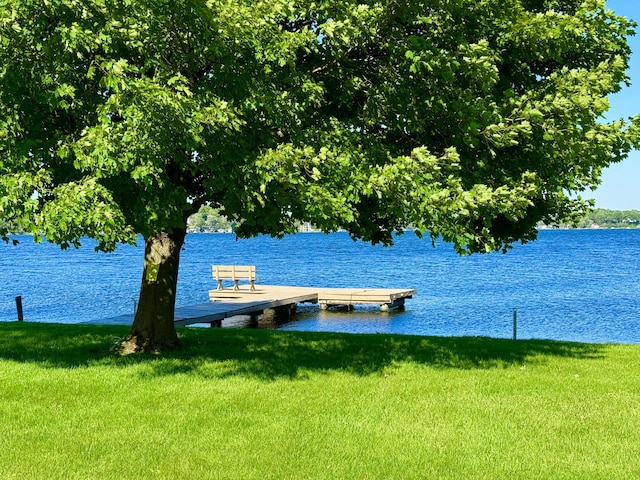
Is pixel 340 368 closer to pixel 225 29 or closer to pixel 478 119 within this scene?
pixel 478 119

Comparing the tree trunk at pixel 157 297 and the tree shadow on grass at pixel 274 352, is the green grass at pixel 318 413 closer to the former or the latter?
the tree shadow on grass at pixel 274 352

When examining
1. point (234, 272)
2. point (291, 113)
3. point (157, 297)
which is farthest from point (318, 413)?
point (234, 272)

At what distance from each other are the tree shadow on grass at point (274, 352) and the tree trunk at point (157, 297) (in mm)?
577

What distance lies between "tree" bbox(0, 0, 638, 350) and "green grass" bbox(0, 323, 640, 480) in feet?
8.99

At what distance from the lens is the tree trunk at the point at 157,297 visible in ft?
48.9

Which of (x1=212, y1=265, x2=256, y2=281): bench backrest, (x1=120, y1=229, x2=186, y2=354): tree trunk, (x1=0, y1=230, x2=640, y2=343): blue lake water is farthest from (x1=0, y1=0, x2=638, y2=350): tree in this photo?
(x1=212, y1=265, x2=256, y2=281): bench backrest

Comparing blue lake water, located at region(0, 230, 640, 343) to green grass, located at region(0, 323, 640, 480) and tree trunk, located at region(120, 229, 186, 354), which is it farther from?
green grass, located at region(0, 323, 640, 480)

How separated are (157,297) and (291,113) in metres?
6.17

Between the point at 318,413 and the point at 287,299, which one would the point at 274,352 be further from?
the point at 287,299

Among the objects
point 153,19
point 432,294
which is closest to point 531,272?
point 432,294

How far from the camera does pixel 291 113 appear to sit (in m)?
11.1

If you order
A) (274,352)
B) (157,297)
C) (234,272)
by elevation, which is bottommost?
(274,352)

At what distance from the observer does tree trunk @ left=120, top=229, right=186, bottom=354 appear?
48.9 feet

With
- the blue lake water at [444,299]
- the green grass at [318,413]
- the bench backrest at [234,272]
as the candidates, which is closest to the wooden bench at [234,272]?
the bench backrest at [234,272]
